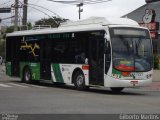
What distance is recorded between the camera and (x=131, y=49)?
22156mm

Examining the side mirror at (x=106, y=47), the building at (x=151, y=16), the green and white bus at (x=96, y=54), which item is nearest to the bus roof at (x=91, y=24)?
the green and white bus at (x=96, y=54)

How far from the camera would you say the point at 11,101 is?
55.7ft

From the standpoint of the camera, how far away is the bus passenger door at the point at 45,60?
87.1ft

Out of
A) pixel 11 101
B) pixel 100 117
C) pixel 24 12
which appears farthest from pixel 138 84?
pixel 24 12

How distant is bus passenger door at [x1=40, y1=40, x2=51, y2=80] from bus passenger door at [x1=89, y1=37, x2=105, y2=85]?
13.4 feet

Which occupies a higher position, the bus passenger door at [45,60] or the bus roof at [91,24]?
the bus roof at [91,24]

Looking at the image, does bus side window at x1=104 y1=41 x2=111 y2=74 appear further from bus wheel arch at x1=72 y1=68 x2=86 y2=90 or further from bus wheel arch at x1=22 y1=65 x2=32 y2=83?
bus wheel arch at x1=22 y1=65 x2=32 y2=83

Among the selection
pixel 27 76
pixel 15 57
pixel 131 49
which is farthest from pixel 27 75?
pixel 131 49

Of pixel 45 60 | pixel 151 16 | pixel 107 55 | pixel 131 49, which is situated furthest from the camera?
pixel 151 16

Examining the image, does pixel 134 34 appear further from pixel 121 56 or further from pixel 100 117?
pixel 100 117

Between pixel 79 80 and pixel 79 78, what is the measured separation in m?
0.10

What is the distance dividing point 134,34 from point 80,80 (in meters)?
3.55

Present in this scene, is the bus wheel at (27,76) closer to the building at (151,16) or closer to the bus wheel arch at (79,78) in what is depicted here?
the bus wheel arch at (79,78)

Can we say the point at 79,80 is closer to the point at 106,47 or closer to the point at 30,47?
the point at 106,47
